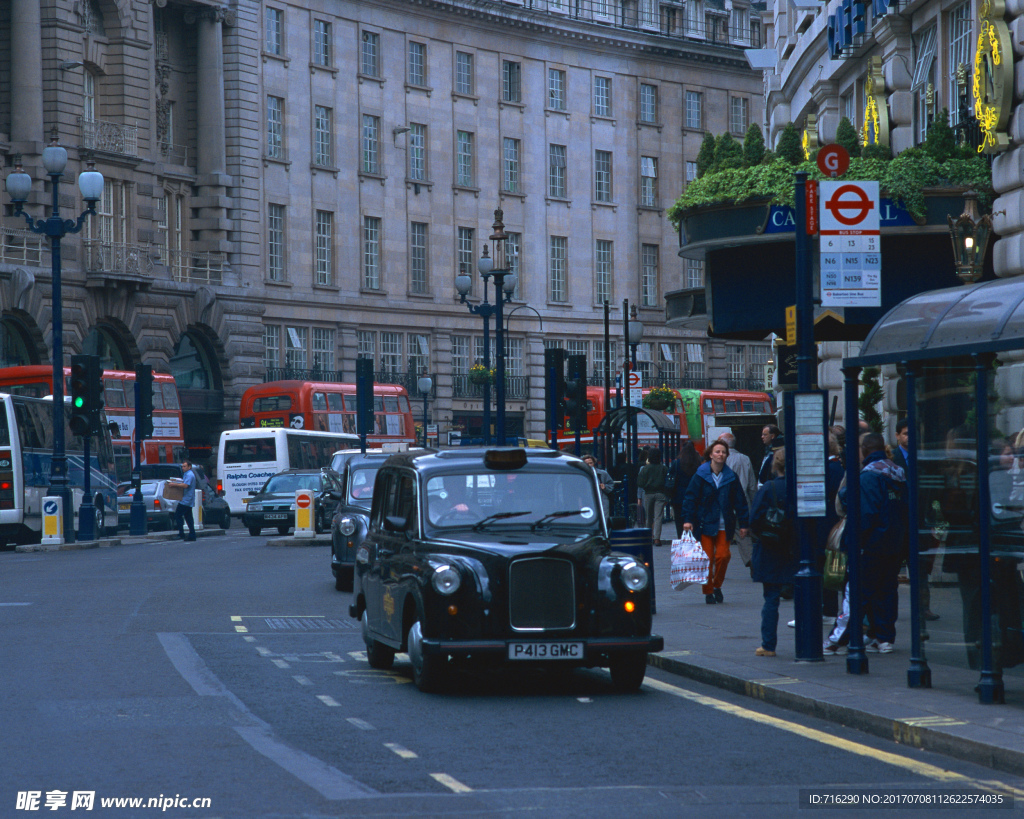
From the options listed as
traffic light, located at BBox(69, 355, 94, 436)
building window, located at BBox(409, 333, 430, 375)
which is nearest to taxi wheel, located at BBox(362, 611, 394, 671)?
traffic light, located at BBox(69, 355, 94, 436)

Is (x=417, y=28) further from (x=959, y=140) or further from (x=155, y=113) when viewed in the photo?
(x=959, y=140)

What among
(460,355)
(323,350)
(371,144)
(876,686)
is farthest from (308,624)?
(460,355)

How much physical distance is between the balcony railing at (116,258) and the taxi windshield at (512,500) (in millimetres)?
41269

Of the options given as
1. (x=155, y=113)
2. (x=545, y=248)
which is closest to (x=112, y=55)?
(x=155, y=113)

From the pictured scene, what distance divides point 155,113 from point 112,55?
110 inches

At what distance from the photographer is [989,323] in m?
9.60

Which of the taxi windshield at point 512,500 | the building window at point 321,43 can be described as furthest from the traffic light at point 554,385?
the building window at point 321,43

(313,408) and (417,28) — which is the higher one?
(417,28)

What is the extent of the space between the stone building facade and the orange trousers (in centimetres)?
3559

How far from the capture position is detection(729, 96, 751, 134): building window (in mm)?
75319

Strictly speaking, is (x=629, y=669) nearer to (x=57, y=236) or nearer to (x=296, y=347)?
(x=57, y=236)

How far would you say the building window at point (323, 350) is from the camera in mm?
60281

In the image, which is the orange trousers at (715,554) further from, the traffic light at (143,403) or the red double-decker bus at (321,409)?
the red double-decker bus at (321,409)

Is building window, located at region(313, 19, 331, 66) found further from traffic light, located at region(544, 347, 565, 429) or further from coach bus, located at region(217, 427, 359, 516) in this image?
traffic light, located at region(544, 347, 565, 429)
